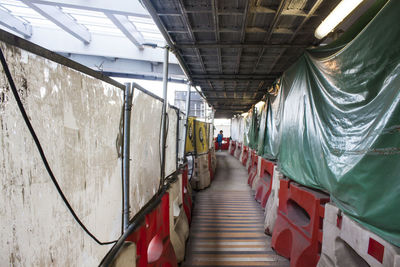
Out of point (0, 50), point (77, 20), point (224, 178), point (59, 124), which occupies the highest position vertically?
point (77, 20)

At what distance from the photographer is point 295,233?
3.40 metres

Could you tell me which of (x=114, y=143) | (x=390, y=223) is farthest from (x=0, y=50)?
(x=390, y=223)

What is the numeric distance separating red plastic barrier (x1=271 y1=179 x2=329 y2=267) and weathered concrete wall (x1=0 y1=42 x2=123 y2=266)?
2819mm

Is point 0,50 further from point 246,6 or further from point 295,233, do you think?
point 295,233

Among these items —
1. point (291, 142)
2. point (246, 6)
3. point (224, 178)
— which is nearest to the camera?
point (246, 6)

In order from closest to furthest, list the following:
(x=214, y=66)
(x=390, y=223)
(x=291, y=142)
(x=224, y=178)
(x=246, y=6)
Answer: (x=390, y=223) → (x=246, y=6) → (x=291, y=142) → (x=214, y=66) → (x=224, y=178)

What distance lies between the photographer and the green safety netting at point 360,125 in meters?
1.67

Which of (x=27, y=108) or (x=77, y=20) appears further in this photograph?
(x=77, y=20)

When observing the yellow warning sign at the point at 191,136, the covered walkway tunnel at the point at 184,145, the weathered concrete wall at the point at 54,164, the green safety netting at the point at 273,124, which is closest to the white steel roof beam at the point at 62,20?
the covered walkway tunnel at the point at 184,145

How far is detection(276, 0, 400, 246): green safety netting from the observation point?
1.67 m

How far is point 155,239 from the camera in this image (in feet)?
8.70

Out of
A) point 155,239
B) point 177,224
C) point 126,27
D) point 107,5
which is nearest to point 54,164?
point 155,239

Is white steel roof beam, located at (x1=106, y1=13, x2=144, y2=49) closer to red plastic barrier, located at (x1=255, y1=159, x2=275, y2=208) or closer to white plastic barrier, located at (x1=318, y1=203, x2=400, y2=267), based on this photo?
red plastic barrier, located at (x1=255, y1=159, x2=275, y2=208)

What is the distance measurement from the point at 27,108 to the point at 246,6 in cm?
300
